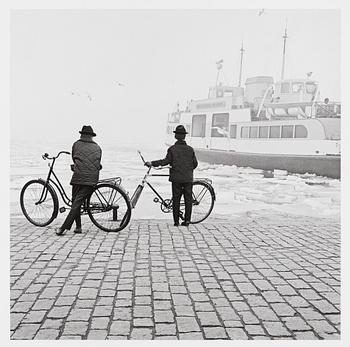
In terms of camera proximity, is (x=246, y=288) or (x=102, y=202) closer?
(x=246, y=288)

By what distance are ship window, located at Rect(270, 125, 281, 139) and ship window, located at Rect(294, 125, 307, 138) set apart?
12.8 inches

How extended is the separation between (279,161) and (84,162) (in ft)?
12.6

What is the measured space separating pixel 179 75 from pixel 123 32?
1261mm

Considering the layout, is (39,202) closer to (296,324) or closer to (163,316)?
(163,316)

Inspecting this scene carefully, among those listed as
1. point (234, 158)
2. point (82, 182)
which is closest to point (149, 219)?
point (82, 182)

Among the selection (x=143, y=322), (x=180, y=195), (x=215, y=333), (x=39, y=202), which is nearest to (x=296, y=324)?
(x=215, y=333)

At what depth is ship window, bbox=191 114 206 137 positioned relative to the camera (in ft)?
25.0

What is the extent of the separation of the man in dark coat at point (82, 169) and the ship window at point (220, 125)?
313cm

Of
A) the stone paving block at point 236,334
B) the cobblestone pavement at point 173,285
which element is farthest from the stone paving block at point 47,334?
the stone paving block at point 236,334

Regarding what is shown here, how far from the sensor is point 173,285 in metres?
3.58

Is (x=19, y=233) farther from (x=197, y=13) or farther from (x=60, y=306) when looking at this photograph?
(x=197, y=13)

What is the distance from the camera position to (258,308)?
3.11m

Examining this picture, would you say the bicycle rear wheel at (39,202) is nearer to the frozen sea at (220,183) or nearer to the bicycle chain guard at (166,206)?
the frozen sea at (220,183)

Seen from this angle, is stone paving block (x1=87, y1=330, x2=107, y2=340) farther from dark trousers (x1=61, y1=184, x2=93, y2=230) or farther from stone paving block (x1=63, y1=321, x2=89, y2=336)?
dark trousers (x1=61, y1=184, x2=93, y2=230)
